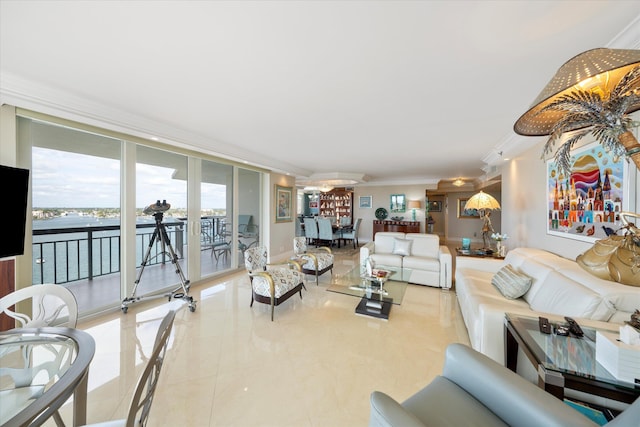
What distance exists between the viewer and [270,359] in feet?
6.86

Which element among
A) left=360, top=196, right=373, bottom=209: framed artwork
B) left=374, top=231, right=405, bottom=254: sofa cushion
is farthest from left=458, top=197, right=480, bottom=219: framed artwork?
left=374, top=231, right=405, bottom=254: sofa cushion

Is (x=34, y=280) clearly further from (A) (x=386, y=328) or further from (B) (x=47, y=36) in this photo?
(A) (x=386, y=328)

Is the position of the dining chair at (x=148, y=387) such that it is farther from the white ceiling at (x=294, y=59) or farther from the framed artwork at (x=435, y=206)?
the framed artwork at (x=435, y=206)

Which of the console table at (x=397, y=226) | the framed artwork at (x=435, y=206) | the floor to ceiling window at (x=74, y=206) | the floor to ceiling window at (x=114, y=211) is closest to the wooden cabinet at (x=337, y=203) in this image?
the console table at (x=397, y=226)

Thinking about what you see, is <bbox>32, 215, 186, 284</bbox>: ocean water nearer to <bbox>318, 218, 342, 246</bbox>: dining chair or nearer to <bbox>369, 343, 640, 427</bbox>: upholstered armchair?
<bbox>369, 343, 640, 427</bbox>: upholstered armchair

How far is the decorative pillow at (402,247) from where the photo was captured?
14.5 feet

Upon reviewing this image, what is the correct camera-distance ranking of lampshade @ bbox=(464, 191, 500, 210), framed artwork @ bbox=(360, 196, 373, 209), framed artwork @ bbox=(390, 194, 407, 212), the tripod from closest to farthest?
the tripod, lampshade @ bbox=(464, 191, 500, 210), framed artwork @ bbox=(390, 194, 407, 212), framed artwork @ bbox=(360, 196, 373, 209)

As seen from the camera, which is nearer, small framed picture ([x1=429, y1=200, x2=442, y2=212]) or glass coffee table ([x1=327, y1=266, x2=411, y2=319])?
glass coffee table ([x1=327, y1=266, x2=411, y2=319])

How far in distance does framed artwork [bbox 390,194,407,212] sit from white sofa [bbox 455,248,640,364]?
574cm

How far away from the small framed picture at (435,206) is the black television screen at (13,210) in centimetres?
1094

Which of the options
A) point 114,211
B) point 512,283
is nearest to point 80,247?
point 114,211

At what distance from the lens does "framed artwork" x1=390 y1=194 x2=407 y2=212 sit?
8.49 meters

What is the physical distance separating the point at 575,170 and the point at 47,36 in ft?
14.7

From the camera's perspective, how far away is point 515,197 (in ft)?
12.6
